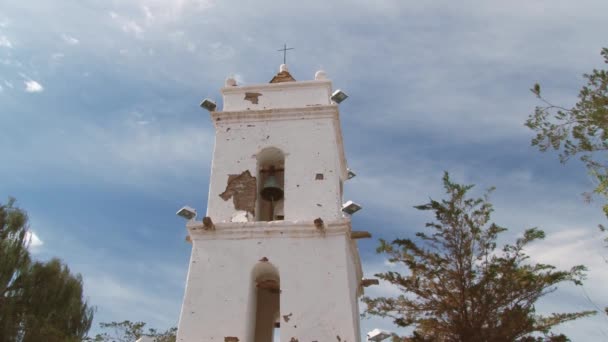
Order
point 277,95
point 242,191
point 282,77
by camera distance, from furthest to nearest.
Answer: point 282,77 → point 277,95 → point 242,191

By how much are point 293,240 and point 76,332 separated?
15.0m

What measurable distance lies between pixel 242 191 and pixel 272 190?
0.61m

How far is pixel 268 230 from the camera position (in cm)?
838

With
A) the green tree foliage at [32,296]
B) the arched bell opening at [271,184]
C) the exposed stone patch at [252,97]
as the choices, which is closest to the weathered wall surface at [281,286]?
the arched bell opening at [271,184]

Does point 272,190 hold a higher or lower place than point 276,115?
lower

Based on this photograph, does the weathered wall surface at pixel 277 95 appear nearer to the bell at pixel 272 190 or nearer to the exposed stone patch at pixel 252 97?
the exposed stone patch at pixel 252 97

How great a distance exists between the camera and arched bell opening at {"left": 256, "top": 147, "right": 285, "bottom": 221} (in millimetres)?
9422

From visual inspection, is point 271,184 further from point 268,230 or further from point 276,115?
point 276,115

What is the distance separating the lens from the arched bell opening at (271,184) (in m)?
9.42

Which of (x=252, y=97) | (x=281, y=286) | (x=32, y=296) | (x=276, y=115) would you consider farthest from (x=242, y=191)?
(x=32, y=296)

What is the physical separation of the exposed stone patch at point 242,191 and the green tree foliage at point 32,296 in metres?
12.4

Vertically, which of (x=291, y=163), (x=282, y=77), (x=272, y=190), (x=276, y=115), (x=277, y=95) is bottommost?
(x=272, y=190)

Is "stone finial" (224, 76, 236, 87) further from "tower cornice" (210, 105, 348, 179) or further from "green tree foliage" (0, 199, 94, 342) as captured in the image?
Answer: "green tree foliage" (0, 199, 94, 342)

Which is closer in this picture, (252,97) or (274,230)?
(274,230)
